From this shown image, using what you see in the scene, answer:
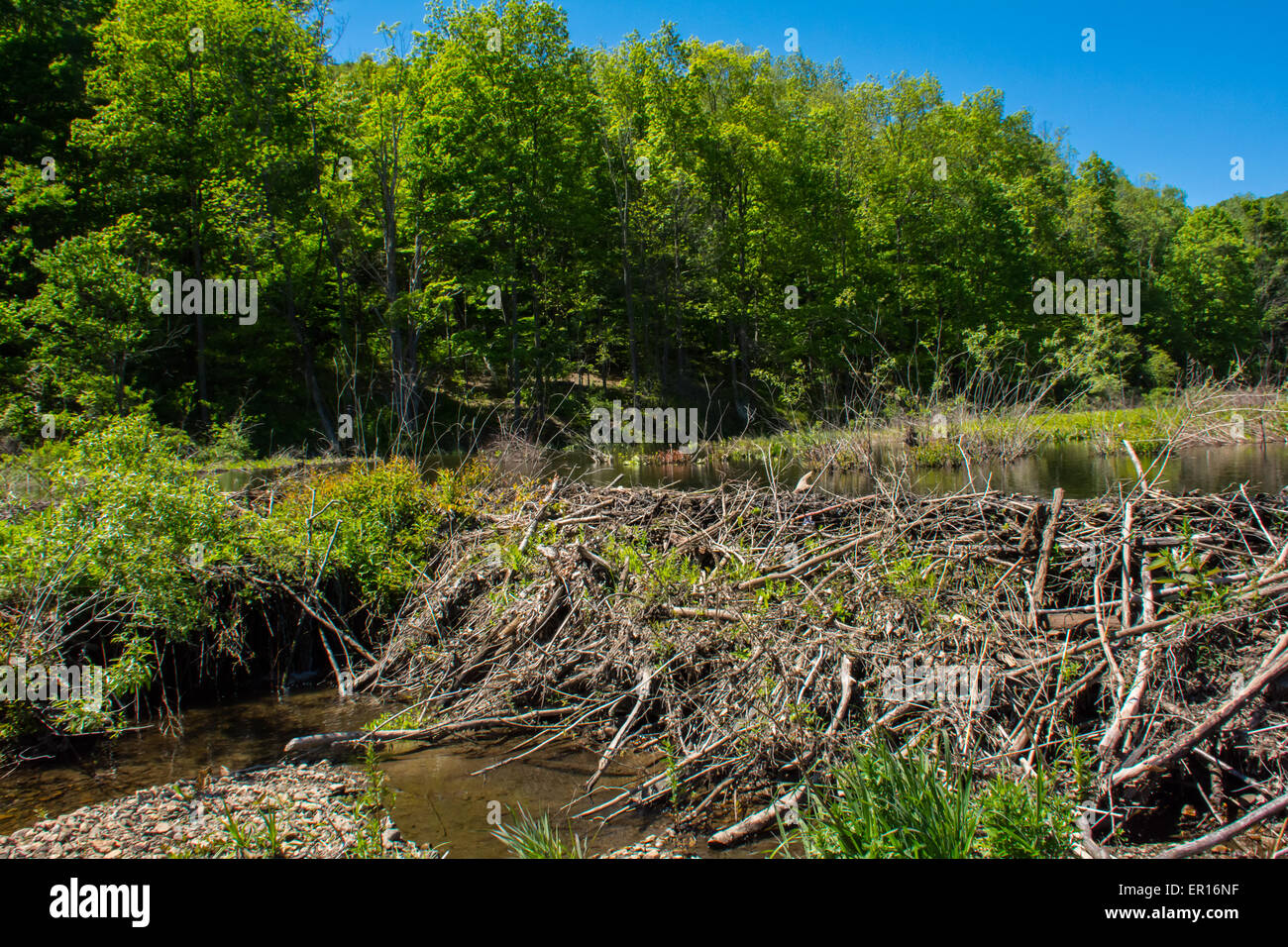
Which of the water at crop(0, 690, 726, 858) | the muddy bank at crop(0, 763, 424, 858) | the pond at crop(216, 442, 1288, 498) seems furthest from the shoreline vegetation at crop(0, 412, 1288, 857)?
the pond at crop(216, 442, 1288, 498)

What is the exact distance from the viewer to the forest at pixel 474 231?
91.4 feet

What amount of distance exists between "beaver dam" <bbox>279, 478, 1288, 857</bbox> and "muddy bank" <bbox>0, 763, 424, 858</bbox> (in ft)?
2.09

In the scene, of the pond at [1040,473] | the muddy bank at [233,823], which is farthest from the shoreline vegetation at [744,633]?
the pond at [1040,473]

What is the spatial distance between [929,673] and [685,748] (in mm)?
1643

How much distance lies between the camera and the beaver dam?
13.8 feet

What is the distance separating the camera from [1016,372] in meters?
37.7

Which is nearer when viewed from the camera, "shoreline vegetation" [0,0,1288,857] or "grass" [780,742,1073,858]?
"grass" [780,742,1073,858]

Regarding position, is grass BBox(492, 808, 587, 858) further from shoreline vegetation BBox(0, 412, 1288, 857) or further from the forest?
the forest

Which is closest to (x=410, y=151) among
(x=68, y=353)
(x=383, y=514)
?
(x=68, y=353)

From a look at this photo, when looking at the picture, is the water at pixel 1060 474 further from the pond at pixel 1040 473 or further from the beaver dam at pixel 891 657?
the beaver dam at pixel 891 657

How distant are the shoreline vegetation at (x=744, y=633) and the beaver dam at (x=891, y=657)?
0.08 ft

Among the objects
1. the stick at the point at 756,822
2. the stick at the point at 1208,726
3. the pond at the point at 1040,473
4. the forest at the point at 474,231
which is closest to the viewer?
the stick at the point at 1208,726

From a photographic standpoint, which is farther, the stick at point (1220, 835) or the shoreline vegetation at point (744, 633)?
the shoreline vegetation at point (744, 633)
